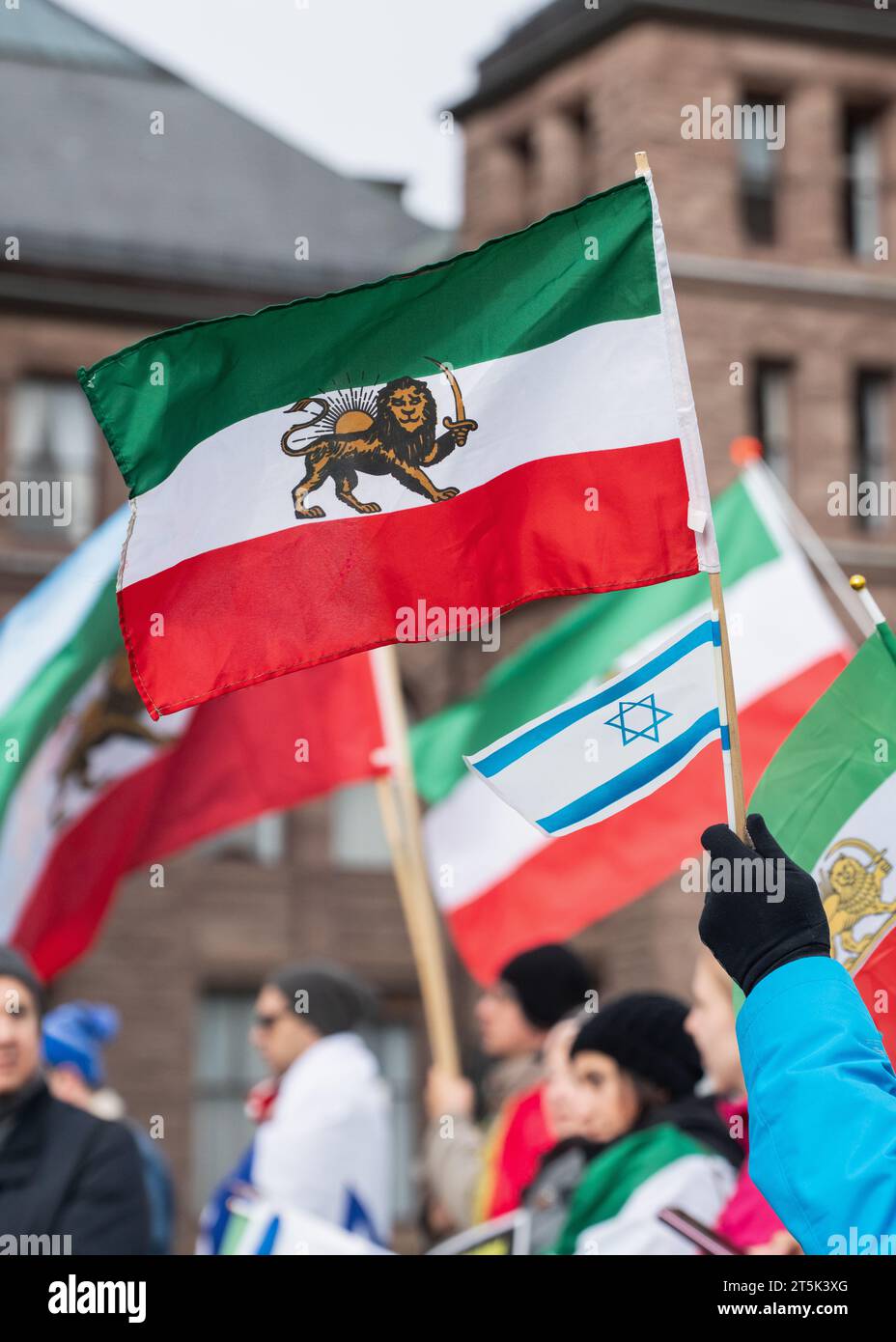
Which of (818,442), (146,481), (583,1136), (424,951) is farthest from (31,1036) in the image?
(818,442)

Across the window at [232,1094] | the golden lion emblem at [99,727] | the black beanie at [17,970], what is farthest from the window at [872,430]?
the black beanie at [17,970]

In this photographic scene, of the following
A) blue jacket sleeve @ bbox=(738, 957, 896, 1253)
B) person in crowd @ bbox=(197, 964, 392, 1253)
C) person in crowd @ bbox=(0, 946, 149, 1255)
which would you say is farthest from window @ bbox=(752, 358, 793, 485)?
blue jacket sleeve @ bbox=(738, 957, 896, 1253)

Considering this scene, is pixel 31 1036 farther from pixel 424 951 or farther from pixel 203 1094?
pixel 203 1094

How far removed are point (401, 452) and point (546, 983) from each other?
3384 millimetres

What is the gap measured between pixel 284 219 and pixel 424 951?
23.4m

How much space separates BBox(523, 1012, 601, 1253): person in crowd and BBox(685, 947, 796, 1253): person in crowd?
1.09ft

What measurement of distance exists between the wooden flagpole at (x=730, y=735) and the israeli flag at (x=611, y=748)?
0.29 meters

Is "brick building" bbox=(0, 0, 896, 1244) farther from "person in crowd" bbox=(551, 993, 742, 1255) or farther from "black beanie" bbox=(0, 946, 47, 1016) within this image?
"black beanie" bbox=(0, 946, 47, 1016)

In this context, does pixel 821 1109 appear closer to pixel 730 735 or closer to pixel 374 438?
pixel 730 735

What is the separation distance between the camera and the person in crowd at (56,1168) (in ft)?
18.7

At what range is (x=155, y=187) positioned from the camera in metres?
31.0

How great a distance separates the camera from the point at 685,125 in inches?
1171

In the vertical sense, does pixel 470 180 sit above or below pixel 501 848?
above

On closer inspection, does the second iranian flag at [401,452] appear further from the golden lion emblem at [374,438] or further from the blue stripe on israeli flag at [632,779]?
the blue stripe on israeli flag at [632,779]
